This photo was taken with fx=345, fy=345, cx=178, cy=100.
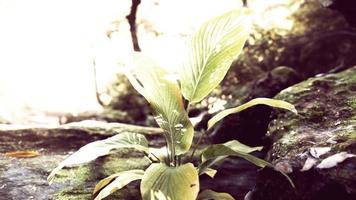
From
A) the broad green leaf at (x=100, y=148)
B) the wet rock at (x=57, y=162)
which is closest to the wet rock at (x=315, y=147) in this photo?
the broad green leaf at (x=100, y=148)

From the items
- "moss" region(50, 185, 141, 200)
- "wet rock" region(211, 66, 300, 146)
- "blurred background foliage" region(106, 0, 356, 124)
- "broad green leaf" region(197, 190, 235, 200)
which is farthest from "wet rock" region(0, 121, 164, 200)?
"blurred background foliage" region(106, 0, 356, 124)

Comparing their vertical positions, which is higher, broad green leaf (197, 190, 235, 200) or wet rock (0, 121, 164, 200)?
broad green leaf (197, 190, 235, 200)

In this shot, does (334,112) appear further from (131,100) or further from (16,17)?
(16,17)

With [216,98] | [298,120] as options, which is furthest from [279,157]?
[216,98]

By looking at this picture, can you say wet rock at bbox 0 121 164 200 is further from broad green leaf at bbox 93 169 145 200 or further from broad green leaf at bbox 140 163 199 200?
broad green leaf at bbox 140 163 199 200

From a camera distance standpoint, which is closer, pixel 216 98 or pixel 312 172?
pixel 312 172

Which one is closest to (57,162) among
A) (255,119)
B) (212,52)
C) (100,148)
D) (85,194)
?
(85,194)
